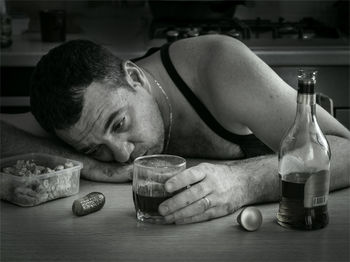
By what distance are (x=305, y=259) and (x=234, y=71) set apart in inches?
30.1

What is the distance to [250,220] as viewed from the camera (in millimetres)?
1283

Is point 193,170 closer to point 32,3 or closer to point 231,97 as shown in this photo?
point 231,97

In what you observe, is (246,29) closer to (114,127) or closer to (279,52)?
(279,52)

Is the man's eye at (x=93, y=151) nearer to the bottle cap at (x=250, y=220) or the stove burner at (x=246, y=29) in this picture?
the bottle cap at (x=250, y=220)

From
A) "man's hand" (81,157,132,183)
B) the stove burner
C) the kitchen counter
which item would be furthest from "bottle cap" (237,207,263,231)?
the stove burner

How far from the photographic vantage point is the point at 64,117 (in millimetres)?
1731

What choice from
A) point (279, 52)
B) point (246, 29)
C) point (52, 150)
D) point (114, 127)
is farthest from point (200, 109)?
point (246, 29)

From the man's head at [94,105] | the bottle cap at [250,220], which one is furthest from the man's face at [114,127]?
the bottle cap at [250,220]

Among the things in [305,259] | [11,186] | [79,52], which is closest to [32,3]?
[79,52]

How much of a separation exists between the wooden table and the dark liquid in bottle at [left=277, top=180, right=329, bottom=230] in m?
0.02

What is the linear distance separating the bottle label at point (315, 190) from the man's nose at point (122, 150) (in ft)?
1.93

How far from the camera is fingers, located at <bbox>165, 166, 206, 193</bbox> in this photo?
4.32 ft

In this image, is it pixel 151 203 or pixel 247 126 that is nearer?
pixel 151 203

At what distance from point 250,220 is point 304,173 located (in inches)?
5.6
